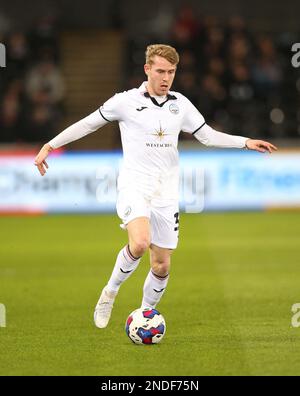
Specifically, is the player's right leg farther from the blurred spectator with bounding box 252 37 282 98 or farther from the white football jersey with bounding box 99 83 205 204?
the blurred spectator with bounding box 252 37 282 98

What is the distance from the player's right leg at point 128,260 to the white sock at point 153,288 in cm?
20

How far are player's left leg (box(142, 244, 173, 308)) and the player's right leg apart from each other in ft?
0.52

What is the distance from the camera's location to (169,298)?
10797 mm

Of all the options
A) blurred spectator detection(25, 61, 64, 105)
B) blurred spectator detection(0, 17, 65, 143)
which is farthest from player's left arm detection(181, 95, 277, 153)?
blurred spectator detection(25, 61, 64, 105)

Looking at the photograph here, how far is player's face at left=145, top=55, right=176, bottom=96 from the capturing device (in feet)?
27.1

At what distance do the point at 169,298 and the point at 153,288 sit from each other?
2.08 metres

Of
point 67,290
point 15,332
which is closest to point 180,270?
point 67,290

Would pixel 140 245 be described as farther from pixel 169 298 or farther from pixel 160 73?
pixel 169 298

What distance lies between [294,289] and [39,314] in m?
2.90

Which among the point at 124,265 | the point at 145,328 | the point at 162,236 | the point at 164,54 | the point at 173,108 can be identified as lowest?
the point at 145,328

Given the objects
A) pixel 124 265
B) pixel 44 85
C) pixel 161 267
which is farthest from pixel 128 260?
pixel 44 85

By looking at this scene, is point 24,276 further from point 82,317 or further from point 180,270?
point 82,317

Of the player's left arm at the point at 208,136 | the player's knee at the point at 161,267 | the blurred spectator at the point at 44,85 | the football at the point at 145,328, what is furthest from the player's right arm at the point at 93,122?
the blurred spectator at the point at 44,85

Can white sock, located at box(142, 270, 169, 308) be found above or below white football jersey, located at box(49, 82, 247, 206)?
below
